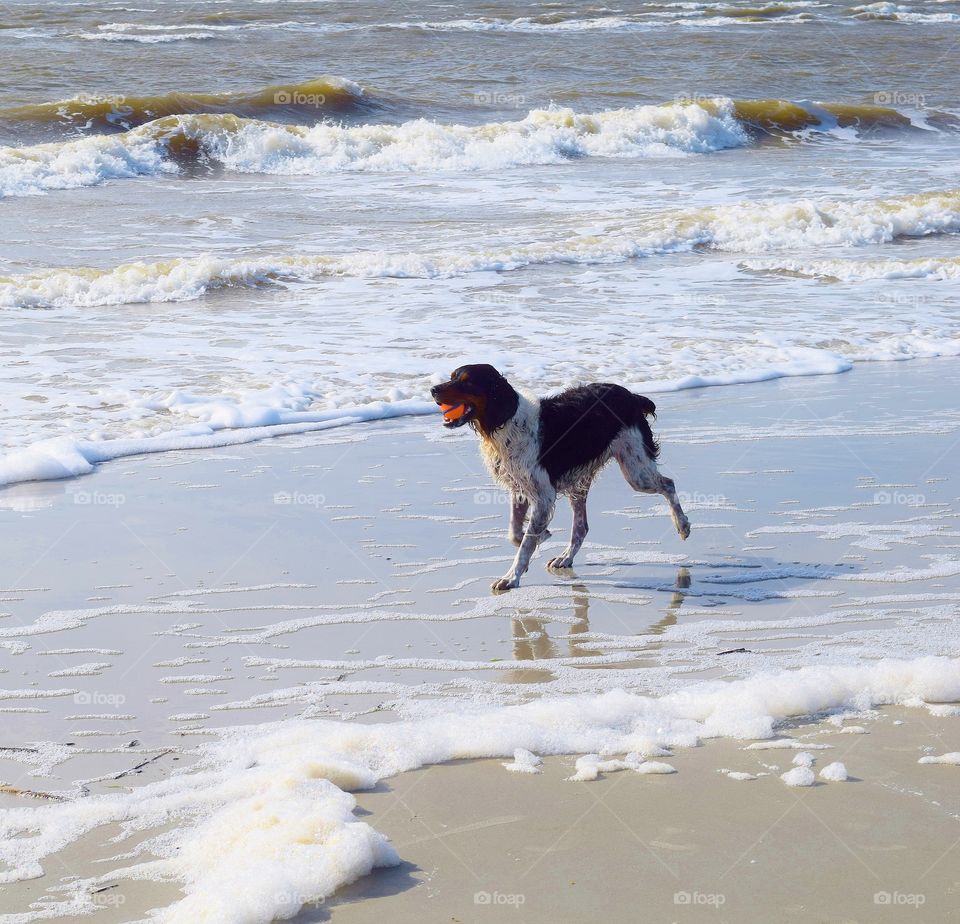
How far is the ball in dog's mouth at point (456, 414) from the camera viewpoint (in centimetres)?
568

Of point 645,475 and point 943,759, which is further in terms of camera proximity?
point 645,475

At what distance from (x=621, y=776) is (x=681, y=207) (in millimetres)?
15498

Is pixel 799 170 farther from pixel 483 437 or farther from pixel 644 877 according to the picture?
pixel 644 877

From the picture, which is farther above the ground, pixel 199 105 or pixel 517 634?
pixel 199 105

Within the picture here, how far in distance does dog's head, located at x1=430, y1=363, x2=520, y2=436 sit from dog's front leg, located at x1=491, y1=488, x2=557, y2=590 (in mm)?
450

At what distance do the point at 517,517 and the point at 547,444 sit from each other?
1.36 ft

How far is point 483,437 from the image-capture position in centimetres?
596

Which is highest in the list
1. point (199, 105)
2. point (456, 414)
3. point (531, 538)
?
point (199, 105)

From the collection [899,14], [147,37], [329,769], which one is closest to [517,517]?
[329,769]

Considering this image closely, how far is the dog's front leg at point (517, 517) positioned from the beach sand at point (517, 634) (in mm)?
195

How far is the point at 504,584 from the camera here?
586 centimetres

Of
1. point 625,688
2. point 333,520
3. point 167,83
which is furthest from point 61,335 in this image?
point 167,83

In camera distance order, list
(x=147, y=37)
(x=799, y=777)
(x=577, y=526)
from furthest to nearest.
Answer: (x=147, y=37), (x=577, y=526), (x=799, y=777)

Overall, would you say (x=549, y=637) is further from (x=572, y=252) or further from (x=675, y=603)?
(x=572, y=252)
